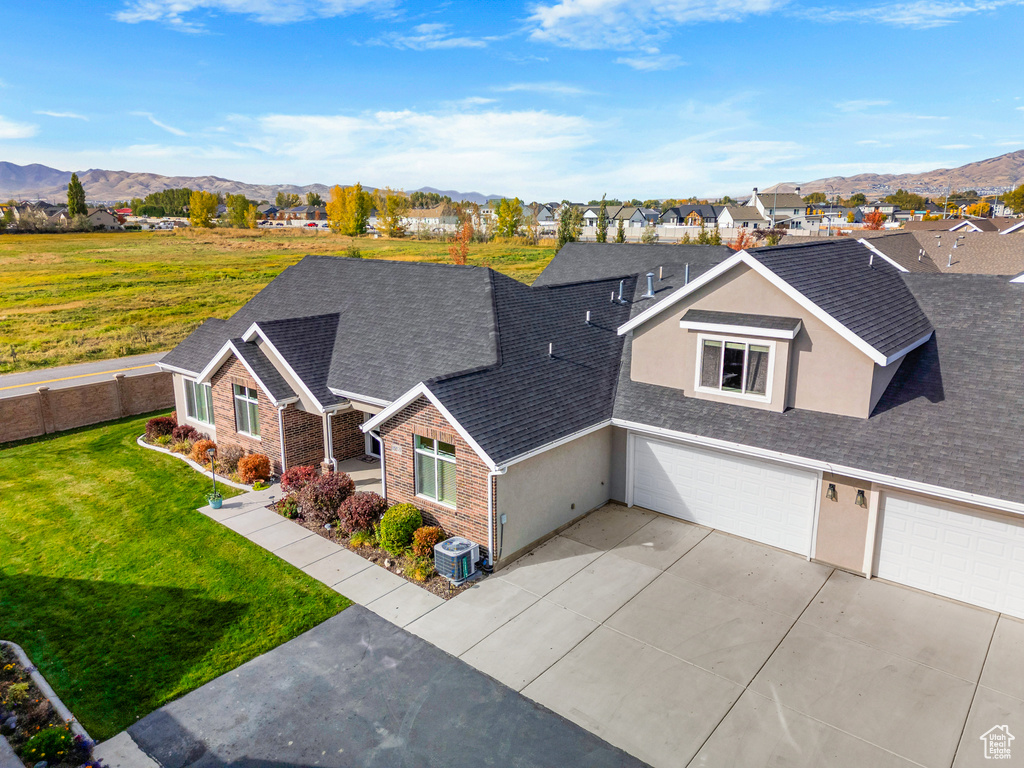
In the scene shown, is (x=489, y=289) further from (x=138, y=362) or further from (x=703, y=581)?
(x=138, y=362)

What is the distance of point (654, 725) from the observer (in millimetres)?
8812

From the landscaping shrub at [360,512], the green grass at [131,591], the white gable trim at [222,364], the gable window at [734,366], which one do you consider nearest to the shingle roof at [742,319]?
the gable window at [734,366]

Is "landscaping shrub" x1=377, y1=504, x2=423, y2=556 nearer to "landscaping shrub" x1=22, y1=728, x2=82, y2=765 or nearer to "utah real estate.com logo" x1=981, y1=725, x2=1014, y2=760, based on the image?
"landscaping shrub" x1=22, y1=728, x2=82, y2=765

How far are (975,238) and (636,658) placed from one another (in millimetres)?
30187

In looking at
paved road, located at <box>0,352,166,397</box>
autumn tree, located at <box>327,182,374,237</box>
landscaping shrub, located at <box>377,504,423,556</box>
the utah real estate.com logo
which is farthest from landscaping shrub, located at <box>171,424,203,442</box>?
autumn tree, located at <box>327,182,374,237</box>

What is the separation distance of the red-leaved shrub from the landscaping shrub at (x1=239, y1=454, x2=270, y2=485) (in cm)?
400

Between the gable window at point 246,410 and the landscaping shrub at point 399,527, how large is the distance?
6929 millimetres

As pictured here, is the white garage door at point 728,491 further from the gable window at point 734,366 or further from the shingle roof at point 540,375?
the shingle roof at point 540,375

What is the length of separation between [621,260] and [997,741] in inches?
807

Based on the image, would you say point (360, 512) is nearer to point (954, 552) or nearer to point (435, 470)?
point (435, 470)

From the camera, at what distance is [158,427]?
21109 mm

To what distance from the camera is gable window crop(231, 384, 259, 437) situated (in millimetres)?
18188

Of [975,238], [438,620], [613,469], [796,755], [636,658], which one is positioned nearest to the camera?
[796,755]

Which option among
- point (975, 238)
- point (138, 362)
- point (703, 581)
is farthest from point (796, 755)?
point (138, 362)
